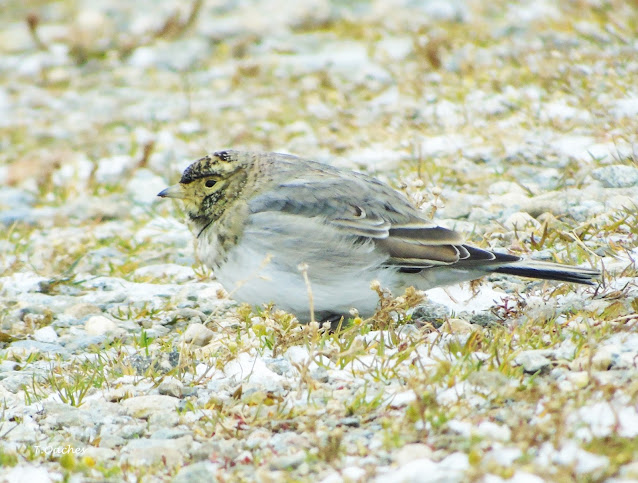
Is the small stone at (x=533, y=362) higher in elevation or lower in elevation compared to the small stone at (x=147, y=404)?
higher

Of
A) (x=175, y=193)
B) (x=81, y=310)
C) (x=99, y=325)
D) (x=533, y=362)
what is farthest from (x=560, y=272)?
(x=81, y=310)

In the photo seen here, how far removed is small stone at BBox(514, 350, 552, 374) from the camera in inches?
146

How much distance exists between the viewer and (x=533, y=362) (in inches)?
147

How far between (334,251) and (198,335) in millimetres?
805

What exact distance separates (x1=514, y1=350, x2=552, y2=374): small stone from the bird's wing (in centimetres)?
84

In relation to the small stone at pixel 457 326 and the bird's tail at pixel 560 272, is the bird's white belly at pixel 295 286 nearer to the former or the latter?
the small stone at pixel 457 326

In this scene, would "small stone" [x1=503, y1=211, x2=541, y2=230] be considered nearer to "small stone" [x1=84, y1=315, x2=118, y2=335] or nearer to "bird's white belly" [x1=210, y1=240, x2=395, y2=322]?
→ "bird's white belly" [x1=210, y1=240, x2=395, y2=322]

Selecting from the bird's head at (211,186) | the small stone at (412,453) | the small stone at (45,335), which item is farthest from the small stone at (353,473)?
the small stone at (45,335)

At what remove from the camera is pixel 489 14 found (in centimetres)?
1138

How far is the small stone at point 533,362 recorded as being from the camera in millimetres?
3717

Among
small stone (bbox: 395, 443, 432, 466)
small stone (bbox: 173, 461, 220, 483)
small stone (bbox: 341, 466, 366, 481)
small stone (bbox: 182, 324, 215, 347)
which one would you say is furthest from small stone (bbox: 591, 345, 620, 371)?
small stone (bbox: 182, 324, 215, 347)

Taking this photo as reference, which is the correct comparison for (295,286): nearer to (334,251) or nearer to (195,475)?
(334,251)

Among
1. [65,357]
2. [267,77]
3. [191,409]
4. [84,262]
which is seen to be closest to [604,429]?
[191,409]

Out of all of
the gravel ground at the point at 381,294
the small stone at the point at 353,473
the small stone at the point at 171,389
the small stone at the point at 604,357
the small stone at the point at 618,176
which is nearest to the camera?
the small stone at the point at 353,473
